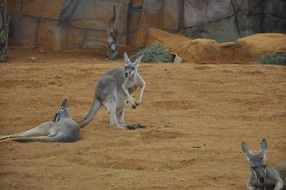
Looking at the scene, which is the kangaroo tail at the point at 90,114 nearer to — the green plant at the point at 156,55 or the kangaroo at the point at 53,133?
the kangaroo at the point at 53,133

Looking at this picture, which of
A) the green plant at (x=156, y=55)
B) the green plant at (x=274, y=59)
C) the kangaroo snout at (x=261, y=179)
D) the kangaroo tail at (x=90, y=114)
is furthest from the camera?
the green plant at (x=156, y=55)

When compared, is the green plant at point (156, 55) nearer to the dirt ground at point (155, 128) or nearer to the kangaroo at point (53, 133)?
the dirt ground at point (155, 128)

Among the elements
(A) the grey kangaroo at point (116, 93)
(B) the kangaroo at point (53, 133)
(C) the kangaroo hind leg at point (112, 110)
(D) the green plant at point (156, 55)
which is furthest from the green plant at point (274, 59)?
(B) the kangaroo at point (53, 133)

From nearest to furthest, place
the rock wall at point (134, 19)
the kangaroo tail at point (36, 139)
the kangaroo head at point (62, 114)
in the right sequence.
A: the kangaroo tail at point (36, 139), the kangaroo head at point (62, 114), the rock wall at point (134, 19)

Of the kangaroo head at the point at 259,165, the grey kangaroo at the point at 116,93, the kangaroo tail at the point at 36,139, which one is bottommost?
the kangaroo tail at the point at 36,139

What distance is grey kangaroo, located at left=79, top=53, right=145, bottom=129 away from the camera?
1079cm

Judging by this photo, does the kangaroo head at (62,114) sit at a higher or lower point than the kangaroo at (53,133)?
higher

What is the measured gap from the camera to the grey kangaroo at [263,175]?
6930 mm

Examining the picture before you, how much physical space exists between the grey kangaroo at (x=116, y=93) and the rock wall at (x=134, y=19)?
9.40 metres

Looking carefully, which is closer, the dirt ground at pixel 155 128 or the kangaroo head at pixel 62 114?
the dirt ground at pixel 155 128

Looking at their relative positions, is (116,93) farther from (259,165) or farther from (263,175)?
(263,175)

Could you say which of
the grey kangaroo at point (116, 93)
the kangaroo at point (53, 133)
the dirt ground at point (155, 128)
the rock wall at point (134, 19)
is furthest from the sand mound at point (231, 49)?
the kangaroo at point (53, 133)

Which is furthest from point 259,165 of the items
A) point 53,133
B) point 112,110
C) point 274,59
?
point 274,59

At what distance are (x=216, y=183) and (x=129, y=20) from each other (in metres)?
14.2
